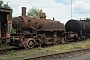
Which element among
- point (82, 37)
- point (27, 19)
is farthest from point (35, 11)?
point (27, 19)

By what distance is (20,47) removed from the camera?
17984 mm

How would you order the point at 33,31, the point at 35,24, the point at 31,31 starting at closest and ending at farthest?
1. the point at 33,31
2. the point at 31,31
3. the point at 35,24

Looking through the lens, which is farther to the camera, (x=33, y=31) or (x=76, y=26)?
(x=76, y=26)

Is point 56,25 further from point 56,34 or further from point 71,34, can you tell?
point 71,34

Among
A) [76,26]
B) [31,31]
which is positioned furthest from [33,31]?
[76,26]

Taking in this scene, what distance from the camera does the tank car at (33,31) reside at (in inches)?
674

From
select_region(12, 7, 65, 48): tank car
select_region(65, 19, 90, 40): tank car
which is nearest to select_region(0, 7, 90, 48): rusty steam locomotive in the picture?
select_region(12, 7, 65, 48): tank car

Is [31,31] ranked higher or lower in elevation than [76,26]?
lower

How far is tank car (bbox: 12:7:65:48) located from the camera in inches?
674

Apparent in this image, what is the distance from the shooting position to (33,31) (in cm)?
1895

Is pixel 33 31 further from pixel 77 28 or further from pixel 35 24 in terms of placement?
pixel 77 28

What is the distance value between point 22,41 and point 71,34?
1001cm

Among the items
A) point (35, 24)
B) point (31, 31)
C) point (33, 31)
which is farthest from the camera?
point (35, 24)

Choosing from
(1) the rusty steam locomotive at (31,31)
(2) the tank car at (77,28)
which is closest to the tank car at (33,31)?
(1) the rusty steam locomotive at (31,31)
